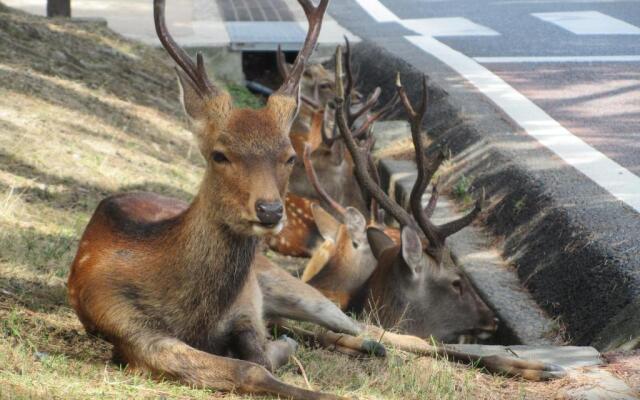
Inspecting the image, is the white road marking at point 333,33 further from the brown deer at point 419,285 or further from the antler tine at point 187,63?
the antler tine at point 187,63

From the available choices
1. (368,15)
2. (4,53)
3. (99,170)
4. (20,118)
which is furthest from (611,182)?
(368,15)

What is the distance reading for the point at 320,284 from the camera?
802cm

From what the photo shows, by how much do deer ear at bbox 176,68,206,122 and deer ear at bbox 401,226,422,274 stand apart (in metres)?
2.09

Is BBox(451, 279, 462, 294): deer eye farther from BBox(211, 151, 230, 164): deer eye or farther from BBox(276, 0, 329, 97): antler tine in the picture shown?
BBox(211, 151, 230, 164): deer eye

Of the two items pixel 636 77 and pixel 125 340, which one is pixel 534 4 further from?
pixel 125 340

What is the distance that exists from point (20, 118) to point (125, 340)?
4.48 meters

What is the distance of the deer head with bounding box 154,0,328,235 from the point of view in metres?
4.93

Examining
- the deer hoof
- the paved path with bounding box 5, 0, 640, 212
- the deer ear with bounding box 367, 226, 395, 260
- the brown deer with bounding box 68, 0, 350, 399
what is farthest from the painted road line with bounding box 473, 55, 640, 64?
the brown deer with bounding box 68, 0, 350, 399

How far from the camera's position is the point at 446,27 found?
16.0 m

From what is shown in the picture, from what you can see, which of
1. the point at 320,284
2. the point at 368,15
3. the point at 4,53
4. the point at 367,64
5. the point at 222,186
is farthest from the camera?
the point at 368,15

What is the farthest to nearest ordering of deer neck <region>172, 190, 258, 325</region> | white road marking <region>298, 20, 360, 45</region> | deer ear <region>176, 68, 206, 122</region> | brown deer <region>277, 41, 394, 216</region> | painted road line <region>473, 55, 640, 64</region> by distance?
white road marking <region>298, 20, 360, 45</region> < painted road line <region>473, 55, 640, 64</region> < brown deer <region>277, 41, 394, 216</region> < deer ear <region>176, 68, 206, 122</region> < deer neck <region>172, 190, 258, 325</region>

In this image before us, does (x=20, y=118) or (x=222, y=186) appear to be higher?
(x=222, y=186)

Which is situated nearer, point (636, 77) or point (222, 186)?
point (222, 186)

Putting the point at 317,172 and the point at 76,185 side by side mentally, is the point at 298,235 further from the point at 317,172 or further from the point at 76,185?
the point at 76,185
